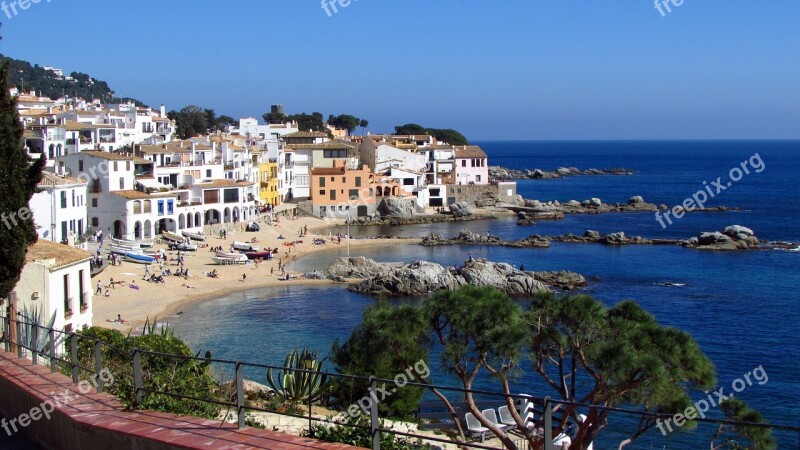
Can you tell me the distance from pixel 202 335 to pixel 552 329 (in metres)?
21.3

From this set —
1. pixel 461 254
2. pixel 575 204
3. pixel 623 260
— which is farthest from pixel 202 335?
pixel 575 204

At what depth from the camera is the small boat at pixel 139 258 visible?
45969 millimetres

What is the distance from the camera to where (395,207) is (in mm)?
79938

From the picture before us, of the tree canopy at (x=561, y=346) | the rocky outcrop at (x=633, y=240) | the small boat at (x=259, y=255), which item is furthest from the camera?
the rocky outcrop at (x=633, y=240)

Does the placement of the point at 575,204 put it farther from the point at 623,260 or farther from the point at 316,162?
the point at 623,260

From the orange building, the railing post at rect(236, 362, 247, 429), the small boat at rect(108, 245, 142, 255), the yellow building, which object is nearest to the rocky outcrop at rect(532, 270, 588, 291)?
the small boat at rect(108, 245, 142, 255)

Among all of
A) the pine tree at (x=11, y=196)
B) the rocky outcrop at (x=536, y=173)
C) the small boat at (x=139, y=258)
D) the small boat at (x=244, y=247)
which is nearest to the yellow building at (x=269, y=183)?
the small boat at (x=244, y=247)

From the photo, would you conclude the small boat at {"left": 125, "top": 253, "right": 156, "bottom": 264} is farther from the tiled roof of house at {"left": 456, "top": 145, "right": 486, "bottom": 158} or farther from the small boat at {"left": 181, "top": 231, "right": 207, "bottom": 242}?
the tiled roof of house at {"left": 456, "top": 145, "right": 486, "bottom": 158}

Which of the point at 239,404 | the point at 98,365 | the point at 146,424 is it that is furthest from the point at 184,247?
the point at 239,404

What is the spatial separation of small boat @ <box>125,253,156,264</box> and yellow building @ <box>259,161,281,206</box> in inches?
1189

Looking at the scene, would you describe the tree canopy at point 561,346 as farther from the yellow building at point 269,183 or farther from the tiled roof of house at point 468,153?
the tiled roof of house at point 468,153

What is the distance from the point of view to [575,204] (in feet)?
307

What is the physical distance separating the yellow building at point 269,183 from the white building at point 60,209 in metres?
34.7

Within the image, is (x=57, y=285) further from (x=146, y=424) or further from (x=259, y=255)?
(x=259, y=255)
